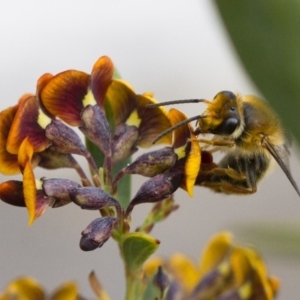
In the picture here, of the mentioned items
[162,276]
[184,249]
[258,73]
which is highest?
[258,73]

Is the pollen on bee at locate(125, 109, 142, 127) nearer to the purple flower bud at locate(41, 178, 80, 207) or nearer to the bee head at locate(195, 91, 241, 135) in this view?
the bee head at locate(195, 91, 241, 135)

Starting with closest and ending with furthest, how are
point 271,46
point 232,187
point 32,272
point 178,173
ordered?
1. point 271,46
2. point 178,173
3. point 232,187
4. point 32,272

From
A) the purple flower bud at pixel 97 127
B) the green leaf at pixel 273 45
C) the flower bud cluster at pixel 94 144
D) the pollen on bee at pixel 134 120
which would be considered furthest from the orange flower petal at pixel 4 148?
the green leaf at pixel 273 45

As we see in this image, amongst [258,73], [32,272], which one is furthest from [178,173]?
[32,272]

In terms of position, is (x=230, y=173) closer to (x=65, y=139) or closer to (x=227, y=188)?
(x=227, y=188)

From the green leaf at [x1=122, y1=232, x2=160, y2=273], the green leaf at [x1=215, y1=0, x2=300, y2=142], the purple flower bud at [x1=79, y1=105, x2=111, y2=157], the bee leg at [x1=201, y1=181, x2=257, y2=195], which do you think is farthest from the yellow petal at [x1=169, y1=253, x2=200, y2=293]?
the green leaf at [x1=215, y1=0, x2=300, y2=142]

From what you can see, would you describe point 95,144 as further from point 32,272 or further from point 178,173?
point 32,272
